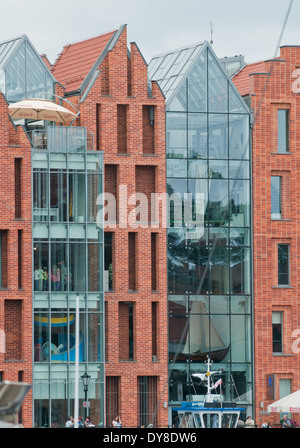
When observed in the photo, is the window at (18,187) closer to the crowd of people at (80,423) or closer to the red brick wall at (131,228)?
the red brick wall at (131,228)

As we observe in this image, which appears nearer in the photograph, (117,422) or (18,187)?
(117,422)

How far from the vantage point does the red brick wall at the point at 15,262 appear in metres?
61.2

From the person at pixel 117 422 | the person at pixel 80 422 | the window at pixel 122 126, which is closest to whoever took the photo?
the person at pixel 80 422

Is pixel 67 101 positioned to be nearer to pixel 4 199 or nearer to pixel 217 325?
pixel 4 199

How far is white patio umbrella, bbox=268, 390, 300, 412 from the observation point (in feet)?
194

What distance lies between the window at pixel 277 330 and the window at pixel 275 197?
4804mm

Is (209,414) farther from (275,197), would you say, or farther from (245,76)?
(245,76)

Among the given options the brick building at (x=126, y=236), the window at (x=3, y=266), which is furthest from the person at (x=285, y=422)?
the window at (x=3, y=266)

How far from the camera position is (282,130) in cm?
6781

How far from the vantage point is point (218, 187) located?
66125mm

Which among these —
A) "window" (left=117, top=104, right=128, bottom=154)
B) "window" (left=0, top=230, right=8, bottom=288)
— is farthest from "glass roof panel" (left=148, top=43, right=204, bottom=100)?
"window" (left=0, top=230, right=8, bottom=288)

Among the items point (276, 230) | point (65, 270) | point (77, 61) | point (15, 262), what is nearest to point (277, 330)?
point (276, 230)

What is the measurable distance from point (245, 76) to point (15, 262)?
16.8 m
